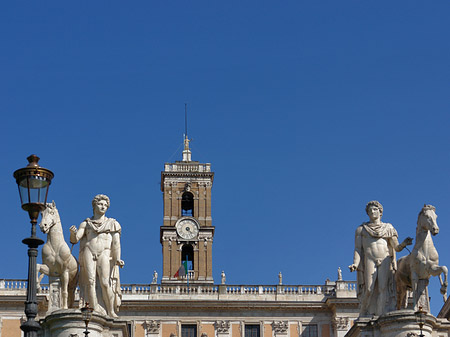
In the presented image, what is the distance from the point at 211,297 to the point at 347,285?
1065 centimetres

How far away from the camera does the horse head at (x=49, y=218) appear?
32688 mm

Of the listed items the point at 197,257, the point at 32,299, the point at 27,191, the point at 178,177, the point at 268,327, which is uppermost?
the point at 178,177

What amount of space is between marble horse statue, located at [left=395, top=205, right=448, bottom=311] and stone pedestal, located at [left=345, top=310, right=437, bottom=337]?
2.25 ft

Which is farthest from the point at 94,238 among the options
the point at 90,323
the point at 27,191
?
the point at 27,191

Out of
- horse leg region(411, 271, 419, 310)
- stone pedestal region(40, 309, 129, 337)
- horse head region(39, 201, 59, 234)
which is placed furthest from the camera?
horse head region(39, 201, 59, 234)

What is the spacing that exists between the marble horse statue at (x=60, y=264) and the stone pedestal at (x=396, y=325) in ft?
27.9

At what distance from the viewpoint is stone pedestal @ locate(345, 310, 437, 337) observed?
30.7 meters

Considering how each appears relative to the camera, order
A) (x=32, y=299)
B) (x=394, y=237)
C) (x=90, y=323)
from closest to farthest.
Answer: (x=32, y=299)
(x=90, y=323)
(x=394, y=237)

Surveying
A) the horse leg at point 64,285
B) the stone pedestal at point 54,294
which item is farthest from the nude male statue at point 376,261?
the stone pedestal at point 54,294

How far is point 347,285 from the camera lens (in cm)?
8469

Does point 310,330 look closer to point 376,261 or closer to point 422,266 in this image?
point 376,261

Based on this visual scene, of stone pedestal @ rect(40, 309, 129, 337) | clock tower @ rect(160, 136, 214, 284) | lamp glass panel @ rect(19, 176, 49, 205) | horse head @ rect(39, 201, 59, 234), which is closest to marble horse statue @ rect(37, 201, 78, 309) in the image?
horse head @ rect(39, 201, 59, 234)

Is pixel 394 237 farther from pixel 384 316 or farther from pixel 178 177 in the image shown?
pixel 178 177

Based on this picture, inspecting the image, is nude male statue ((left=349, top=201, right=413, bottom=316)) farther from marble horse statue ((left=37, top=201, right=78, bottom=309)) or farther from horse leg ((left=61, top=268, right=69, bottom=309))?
horse leg ((left=61, top=268, right=69, bottom=309))
